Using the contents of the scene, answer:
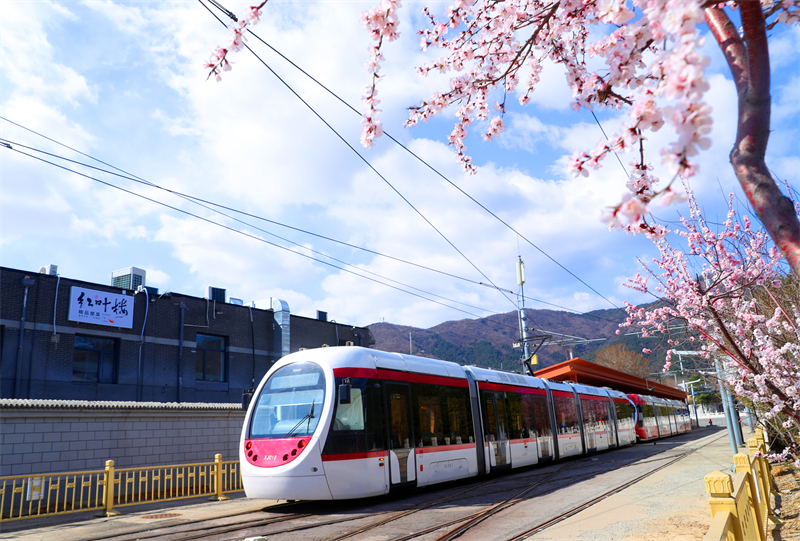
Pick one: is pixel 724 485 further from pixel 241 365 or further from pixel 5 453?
pixel 241 365

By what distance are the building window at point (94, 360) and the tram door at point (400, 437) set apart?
17.8 meters

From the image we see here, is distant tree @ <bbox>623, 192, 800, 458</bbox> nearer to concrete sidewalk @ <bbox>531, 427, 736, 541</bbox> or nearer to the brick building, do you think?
concrete sidewalk @ <bbox>531, 427, 736, 541</bbox>

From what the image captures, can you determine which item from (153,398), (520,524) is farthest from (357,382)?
(153,398)

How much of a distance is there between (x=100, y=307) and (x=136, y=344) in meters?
2.34

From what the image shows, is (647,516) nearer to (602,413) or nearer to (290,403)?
(290,403)

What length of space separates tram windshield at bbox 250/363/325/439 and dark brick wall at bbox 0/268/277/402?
50.2ft

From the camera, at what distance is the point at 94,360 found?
24.5m

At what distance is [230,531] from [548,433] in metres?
13.0

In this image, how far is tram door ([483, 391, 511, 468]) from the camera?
15086 millimetres

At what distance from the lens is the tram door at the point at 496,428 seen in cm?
1509

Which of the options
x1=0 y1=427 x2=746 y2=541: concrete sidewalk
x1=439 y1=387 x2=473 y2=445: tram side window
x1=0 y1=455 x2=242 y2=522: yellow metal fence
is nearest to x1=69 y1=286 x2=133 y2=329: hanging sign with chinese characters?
x1=0 y1=455 x2=242 y2=522: yellow metal fence

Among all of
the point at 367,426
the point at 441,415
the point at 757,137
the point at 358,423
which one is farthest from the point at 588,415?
the point at 757,137

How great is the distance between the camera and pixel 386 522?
8883mm

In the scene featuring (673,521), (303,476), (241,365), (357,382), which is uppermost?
(241,365)
